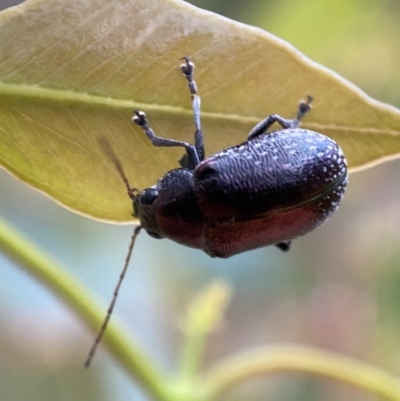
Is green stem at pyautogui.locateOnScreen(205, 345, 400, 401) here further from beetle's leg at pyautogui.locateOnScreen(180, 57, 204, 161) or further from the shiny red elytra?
beetle's leg at pyautogui.locateOnScreen(180, 57, 204, 161)

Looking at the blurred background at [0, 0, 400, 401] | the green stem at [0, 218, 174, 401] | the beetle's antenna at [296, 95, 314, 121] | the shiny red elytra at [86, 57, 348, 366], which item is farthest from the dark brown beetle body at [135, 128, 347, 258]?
the blurred background at [0, 0, 400, 401]

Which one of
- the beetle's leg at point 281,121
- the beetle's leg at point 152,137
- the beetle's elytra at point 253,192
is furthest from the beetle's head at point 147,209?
the beetle's leg at point 281,121

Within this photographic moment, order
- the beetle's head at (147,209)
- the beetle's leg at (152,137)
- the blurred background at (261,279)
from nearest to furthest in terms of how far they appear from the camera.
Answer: the beetle's leg at (152,137) → the beetle's head at (147,209) → the blurred background at (261,279)

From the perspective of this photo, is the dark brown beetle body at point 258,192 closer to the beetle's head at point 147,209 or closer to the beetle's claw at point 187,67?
the beetle's head at point 147,209

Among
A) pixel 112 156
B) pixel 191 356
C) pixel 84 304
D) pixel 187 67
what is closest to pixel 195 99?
pixel 187 67

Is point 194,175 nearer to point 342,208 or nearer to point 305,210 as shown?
point 305,210

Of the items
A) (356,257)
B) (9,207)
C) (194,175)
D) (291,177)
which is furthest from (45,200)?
(356,257)

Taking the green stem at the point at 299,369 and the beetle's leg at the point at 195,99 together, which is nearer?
the beetle's leg at the point at 195,99
